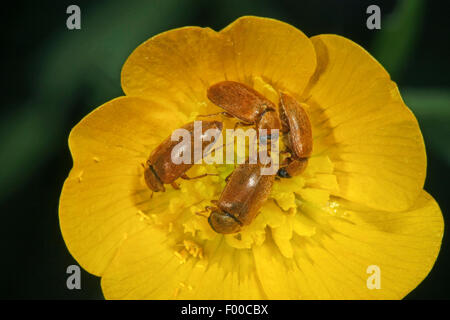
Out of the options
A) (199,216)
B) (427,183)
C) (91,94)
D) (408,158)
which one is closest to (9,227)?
(91,94)

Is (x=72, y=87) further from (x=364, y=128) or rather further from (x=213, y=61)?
(x=364, y=128)

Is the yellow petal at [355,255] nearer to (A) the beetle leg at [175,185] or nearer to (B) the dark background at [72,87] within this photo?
(A) the beetle leg at [175,185]

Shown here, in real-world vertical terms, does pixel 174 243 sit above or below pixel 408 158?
below

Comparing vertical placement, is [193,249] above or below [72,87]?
below

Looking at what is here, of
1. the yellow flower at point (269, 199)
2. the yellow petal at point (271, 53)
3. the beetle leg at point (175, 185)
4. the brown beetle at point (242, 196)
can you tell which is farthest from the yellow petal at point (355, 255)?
the yellow petal at point (271, 53)

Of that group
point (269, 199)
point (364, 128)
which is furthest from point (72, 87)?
point (364, 128)

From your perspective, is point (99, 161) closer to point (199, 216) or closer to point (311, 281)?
point (199, 216)

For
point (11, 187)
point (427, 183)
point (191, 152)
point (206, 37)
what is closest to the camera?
point (206, 37)
